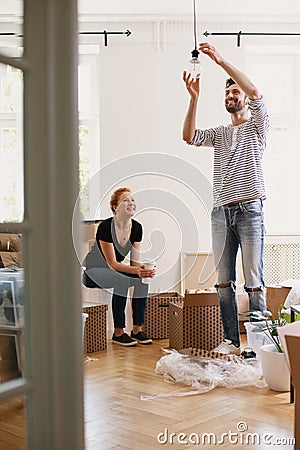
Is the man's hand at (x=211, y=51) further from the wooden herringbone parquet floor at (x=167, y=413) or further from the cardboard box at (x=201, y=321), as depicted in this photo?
the wooden herringbone parquet floor at (x=167, y=413)

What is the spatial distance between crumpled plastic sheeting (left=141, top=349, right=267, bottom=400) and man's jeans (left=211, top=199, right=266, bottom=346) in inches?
12.3

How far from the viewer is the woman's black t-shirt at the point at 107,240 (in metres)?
4.36

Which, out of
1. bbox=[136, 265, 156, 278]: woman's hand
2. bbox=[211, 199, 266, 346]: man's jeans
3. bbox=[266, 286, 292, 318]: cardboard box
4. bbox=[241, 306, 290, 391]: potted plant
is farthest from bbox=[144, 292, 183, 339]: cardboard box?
bbox=[241, 306, 290, 391]: potted plant

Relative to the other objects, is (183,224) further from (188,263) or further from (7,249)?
(7,249)

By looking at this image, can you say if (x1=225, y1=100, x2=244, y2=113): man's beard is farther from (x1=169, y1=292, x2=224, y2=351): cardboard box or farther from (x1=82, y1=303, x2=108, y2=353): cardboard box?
(x1=82, y1=303, x2=108, y2=353): cardboard box

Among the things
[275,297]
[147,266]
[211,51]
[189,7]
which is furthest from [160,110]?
[275,297]

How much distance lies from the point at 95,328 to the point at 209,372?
3.64ft

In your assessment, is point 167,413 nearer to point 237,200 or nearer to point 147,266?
point 237,200

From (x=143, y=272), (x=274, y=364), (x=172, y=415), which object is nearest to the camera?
(x=172, y=415)

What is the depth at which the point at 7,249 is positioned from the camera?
159 cm

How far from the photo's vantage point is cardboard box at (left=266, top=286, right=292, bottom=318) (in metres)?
4.62

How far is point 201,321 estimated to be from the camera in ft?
13.4

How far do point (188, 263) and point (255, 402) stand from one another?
7.28 ft

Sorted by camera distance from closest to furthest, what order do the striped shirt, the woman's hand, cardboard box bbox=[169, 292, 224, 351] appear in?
the striped shirt, cardboard box bbox=[169, 292, 224, 351], the woman's hand
